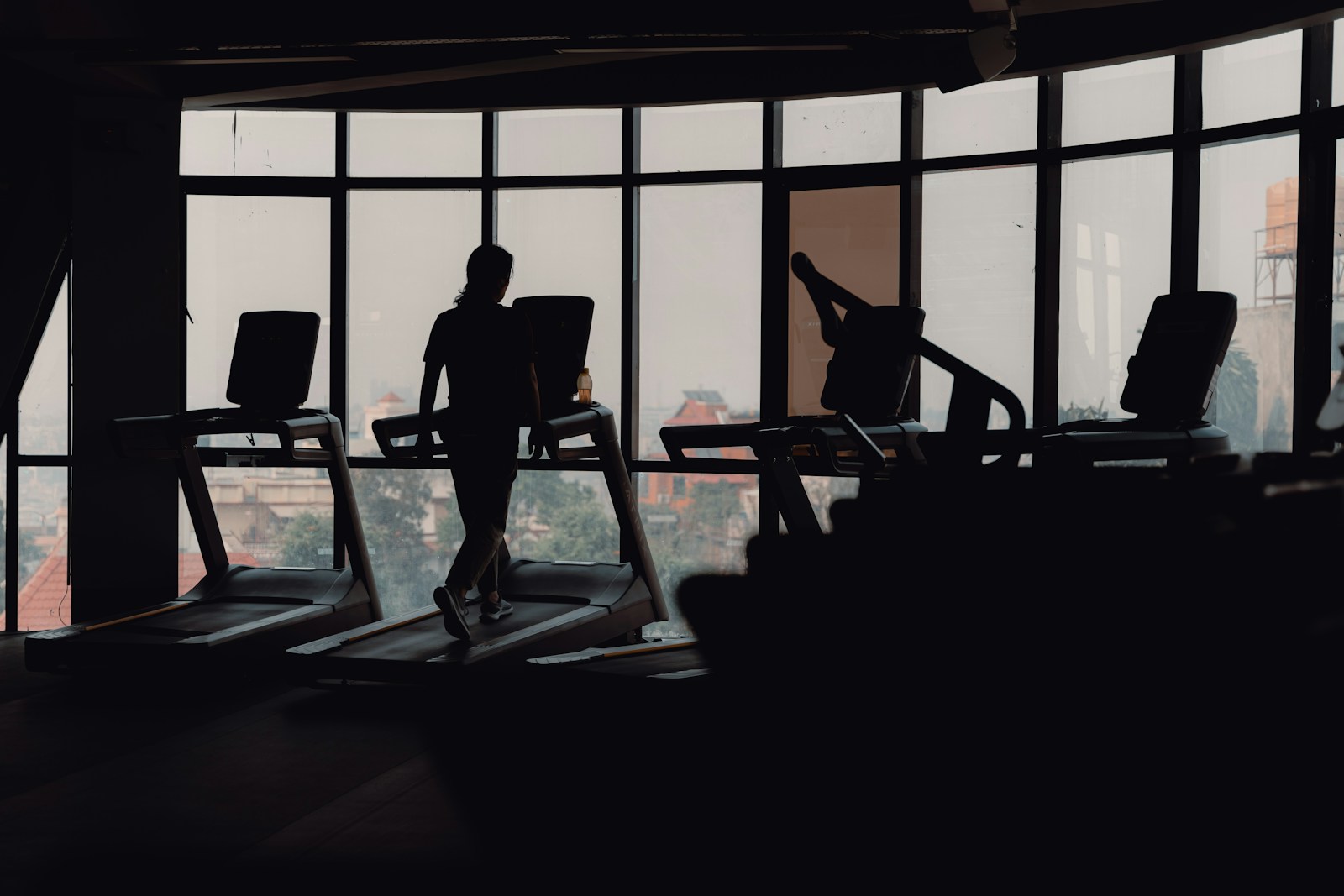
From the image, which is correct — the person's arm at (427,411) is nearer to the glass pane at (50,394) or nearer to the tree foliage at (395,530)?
the tree foliage at (395,530)

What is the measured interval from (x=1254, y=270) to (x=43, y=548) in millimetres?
5919

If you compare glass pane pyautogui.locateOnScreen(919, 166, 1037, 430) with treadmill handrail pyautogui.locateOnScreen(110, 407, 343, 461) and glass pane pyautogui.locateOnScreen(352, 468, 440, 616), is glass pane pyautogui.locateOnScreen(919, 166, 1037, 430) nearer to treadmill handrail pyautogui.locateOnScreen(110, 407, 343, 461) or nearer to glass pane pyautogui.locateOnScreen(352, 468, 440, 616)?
glass pane pyautogui.locateOnScreen(352, 468, 440, 616)

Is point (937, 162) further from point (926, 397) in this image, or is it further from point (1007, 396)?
point (1007, 396)

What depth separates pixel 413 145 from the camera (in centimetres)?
628

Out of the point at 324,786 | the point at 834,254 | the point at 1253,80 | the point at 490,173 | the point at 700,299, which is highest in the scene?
the point at 1253,80

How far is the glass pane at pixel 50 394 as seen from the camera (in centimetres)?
613

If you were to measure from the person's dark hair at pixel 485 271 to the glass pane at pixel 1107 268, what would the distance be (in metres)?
2.64

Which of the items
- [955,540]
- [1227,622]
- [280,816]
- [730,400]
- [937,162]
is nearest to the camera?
[1227,622]

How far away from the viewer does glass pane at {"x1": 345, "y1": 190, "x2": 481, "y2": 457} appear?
626 centimetres

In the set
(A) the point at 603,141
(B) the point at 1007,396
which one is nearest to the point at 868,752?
(B) the point at 1007,396

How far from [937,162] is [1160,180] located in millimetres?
988

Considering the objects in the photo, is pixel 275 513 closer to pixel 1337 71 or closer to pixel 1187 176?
pixel 1187 176

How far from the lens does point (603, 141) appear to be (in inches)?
241

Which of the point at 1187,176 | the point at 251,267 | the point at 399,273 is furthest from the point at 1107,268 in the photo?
the point at 251,267
